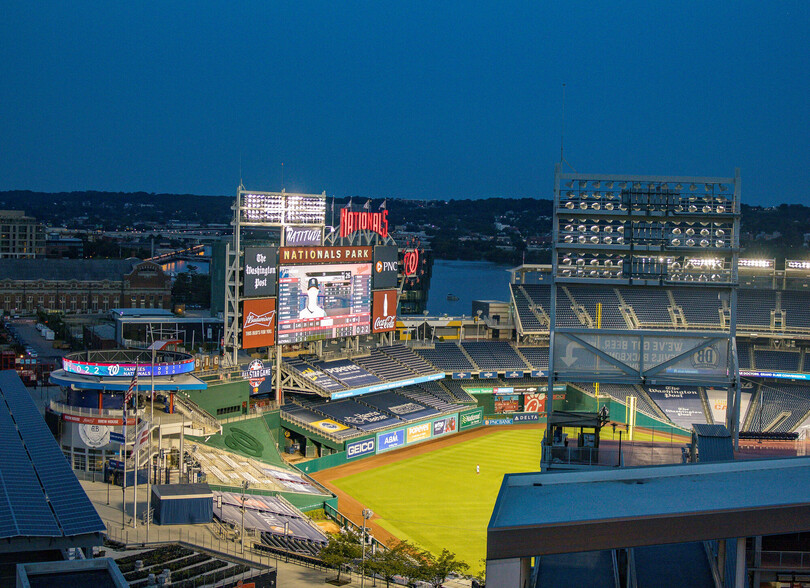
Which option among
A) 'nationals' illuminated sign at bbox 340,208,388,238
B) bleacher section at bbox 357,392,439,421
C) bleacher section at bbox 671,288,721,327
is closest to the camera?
bleacher section at bbox 357,392,439,421

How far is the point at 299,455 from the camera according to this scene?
4316 cm

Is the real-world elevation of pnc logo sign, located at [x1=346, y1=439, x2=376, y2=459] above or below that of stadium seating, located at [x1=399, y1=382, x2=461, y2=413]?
below

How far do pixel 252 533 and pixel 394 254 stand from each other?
25739 millimetres

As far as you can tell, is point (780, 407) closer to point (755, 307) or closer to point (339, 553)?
point (755, 307)

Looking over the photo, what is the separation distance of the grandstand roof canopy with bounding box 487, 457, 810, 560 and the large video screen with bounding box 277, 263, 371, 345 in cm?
3358

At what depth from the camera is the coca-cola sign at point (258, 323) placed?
4278 cm

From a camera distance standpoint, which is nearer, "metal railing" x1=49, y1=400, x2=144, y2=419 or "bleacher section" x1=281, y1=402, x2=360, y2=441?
"metal railing" x1=49, y1=400, x2=144, y2=419

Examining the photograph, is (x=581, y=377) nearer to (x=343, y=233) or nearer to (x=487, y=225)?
(x=343, y=233)

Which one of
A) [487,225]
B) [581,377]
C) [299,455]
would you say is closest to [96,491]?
[299,455]

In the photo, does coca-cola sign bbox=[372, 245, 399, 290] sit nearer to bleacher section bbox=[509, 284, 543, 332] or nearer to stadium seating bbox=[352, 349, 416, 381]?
stadium seating bbox=[352, 349, 416, 381]

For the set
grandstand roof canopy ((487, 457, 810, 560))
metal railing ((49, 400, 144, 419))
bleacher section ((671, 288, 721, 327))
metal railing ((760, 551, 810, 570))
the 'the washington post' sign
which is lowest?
metal railing ((49, 400, 144, 419))

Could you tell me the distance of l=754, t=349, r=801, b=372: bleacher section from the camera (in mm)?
53125

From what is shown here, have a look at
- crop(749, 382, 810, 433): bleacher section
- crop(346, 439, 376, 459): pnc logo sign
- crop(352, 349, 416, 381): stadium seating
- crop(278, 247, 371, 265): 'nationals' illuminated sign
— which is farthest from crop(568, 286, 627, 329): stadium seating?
crop(346, 439, 376, 459): pnc logo sign

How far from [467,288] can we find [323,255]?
117430mm
